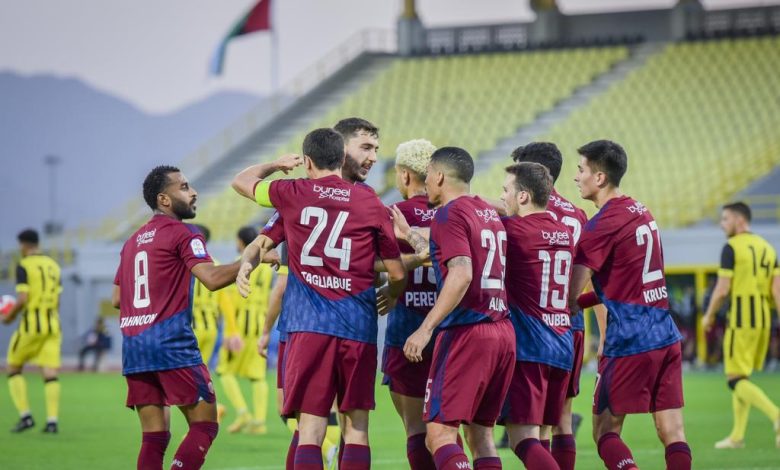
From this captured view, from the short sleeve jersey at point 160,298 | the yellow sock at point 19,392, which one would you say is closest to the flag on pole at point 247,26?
the yellow sock at point 19,392

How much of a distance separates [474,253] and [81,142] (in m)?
44.8

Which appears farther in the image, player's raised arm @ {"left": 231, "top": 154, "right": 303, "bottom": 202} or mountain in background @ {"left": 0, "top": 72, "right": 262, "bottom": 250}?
mountain in background @ {"left": 0, "top": 72, "right": 262, "bottom": 250}

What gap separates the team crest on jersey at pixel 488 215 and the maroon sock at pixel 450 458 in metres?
1.26

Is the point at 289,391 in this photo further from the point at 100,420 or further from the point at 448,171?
the point at 100,420

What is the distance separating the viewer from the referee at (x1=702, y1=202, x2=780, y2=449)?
1202cm

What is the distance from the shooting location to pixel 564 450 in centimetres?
825

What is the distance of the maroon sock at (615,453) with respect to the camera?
7.80 meters

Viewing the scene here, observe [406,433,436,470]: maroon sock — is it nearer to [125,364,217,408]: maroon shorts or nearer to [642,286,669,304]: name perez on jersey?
[125,364,217,408]: maroon shorts

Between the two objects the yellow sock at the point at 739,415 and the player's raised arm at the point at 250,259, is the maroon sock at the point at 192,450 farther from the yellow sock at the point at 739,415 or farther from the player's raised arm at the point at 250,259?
the yellow sock at the point at 739,415

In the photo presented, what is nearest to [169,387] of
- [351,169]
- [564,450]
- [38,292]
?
[351,169]

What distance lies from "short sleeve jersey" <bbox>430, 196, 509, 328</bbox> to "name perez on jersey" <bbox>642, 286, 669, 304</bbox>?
1.04 m

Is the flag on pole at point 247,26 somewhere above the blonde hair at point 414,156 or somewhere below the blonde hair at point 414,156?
above

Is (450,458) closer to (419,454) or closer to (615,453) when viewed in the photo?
(419,454)

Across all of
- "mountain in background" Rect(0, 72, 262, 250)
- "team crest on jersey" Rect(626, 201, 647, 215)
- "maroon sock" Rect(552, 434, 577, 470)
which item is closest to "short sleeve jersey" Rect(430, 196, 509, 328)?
"team crest on jersey" Rect(626, 201, 647, 215)
